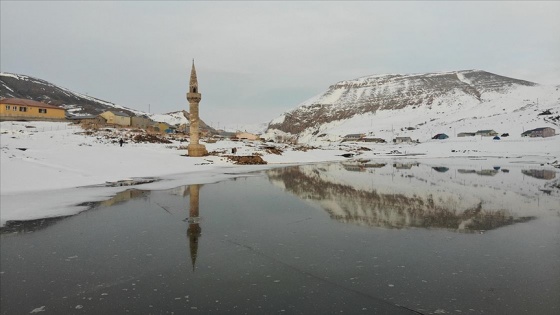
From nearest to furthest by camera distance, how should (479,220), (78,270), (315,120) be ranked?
(78,270) → (479,220) → (315,120)

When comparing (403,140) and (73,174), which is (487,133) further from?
(73,174)

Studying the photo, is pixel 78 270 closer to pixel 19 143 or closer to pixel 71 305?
pixel 71 305

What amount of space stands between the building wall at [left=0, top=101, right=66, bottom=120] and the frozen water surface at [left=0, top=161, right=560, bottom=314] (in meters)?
59.7

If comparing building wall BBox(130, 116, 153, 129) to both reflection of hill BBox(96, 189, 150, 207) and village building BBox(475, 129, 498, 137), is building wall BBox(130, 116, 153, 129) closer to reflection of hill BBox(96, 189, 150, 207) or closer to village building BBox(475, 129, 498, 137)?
reflection of hill BBox(96, 189, 150, 207)

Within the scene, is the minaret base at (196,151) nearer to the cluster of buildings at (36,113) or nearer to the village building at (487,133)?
the cluster of buildings at (36,113)

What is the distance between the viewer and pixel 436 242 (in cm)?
802

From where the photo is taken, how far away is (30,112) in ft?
195

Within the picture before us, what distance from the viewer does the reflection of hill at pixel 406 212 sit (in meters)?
9.93

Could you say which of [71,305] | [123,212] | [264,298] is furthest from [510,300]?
[123,212]

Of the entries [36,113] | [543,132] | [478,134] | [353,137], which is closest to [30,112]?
[36,113]

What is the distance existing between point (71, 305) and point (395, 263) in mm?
5757

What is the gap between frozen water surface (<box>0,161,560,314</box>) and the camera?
199 inches

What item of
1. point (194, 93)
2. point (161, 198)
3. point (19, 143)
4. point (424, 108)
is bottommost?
point (161, 198)

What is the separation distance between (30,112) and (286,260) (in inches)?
2767
